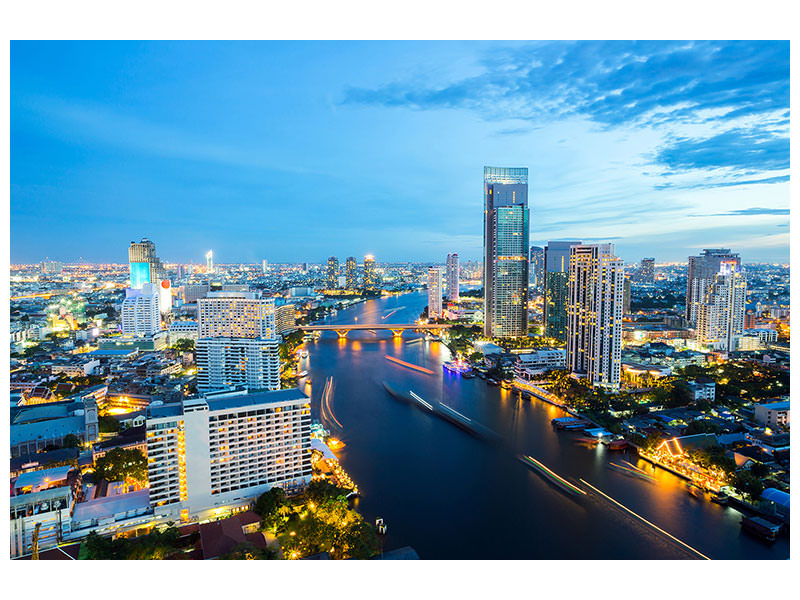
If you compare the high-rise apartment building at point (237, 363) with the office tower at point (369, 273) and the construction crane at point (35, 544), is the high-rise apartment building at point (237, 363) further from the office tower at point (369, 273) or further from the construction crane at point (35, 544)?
the office tower at point (369, 273)

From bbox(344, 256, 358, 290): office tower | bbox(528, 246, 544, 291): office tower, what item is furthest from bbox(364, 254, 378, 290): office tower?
bbox(528, 246, 544, 291): office tower

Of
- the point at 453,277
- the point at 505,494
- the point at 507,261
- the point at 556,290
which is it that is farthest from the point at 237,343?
the point at 453,277

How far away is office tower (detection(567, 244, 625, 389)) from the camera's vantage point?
6801 mm

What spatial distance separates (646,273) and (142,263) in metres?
15.5

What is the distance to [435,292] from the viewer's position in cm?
1531

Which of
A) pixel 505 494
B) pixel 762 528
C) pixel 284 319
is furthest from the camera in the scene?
pixel 284 319

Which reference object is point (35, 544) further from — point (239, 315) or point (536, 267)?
point (536, 267)

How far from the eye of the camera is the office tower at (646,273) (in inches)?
526

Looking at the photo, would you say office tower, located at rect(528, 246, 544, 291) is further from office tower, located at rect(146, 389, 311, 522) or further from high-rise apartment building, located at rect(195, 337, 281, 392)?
office tower, located at rect(146, 389, 311, 522)

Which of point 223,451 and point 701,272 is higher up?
point 701,272

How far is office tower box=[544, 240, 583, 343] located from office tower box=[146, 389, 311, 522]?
7.85m
